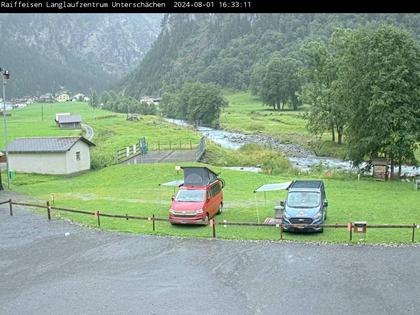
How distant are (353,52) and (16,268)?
3072 centimetres

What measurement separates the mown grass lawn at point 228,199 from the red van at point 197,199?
1.75ft

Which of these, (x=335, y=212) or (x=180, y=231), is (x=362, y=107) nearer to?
(x=335, y=212)

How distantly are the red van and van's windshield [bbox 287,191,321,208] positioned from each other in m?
4.18

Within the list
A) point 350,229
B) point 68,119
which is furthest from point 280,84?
point 350,229

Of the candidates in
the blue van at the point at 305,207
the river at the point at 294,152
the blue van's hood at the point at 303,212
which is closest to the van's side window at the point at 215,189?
the blue van at the point at 305,207

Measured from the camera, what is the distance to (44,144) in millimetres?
45844

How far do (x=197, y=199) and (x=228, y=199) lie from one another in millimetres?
6737

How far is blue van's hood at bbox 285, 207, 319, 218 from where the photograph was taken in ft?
73.3

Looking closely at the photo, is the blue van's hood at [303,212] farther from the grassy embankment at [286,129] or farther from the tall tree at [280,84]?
the tall tree at [280,84]

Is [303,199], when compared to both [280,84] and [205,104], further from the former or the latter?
[280,84]

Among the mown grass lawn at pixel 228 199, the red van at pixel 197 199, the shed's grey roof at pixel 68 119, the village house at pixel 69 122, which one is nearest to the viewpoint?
the mown grass lawn at pixel 228 199

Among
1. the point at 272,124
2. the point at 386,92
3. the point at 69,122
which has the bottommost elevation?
the point at 272,124

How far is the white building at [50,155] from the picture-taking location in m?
44.6

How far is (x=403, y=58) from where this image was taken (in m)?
36.8
